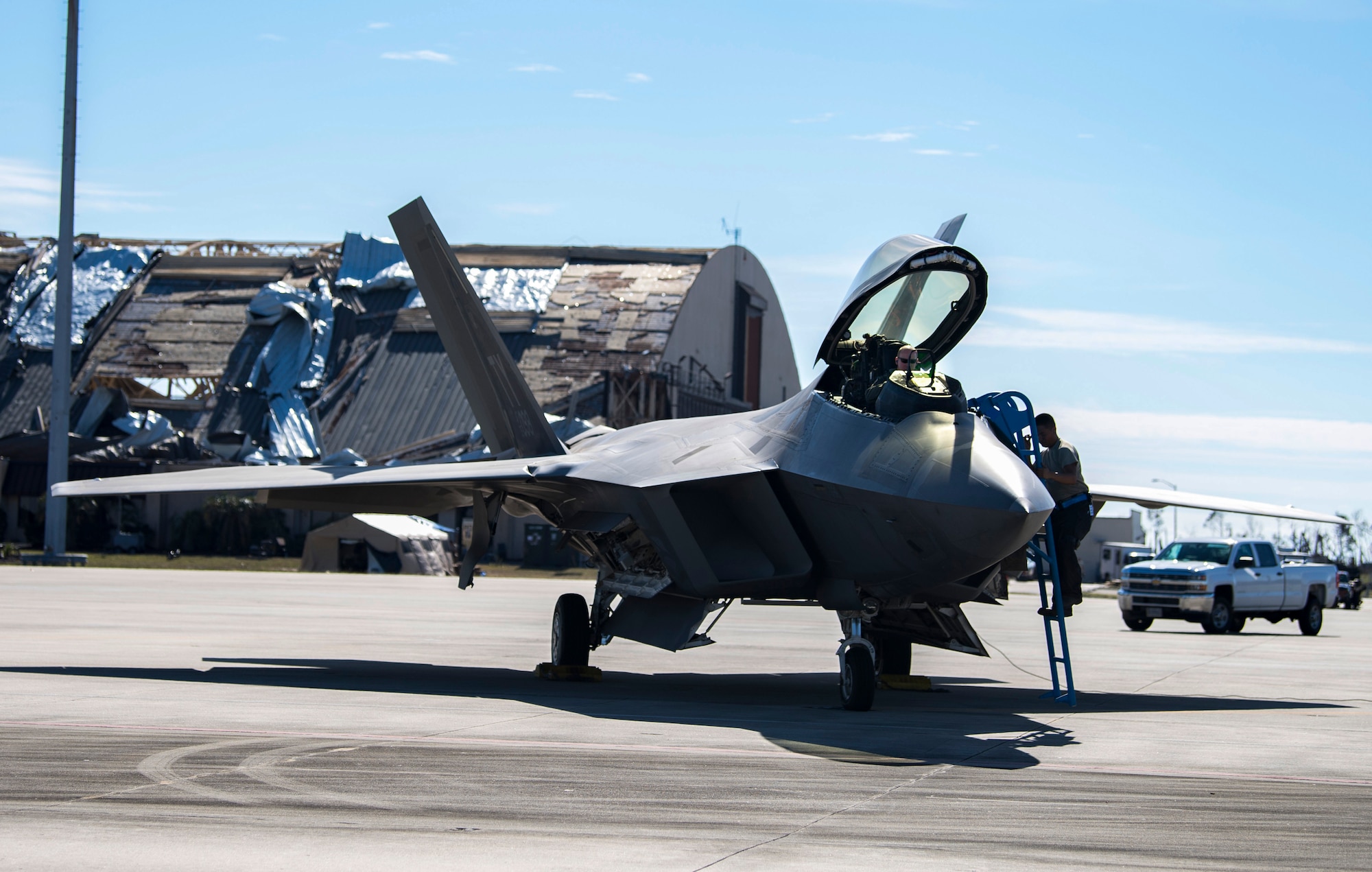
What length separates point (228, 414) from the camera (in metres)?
47.8

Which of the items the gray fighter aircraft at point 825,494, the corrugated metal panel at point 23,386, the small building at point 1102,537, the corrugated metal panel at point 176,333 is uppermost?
the corrugated metal panel at point 176,333

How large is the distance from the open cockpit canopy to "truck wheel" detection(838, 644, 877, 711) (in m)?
2.50

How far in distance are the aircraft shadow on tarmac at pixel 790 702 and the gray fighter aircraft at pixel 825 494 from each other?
0.58m

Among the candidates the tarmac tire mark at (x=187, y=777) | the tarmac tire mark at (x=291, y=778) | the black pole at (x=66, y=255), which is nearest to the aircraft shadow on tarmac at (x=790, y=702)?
the tarmac tire mark at (x=291, y=778)

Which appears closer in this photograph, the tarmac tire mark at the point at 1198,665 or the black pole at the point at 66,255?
the tarmac tire mark at the point at 1198,665

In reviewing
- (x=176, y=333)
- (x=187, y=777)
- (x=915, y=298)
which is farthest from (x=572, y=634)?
Result: (x=176, y=333)

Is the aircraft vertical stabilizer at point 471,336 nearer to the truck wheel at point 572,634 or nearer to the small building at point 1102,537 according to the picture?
the truck wheel at point 572,634

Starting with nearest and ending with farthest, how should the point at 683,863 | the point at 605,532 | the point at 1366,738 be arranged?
the point at 683,863, the point at 1366,738, the point at 605,532

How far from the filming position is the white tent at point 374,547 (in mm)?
39281

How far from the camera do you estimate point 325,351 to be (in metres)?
49.5

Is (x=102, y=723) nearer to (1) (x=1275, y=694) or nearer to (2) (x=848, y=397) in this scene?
(2) (x=848, y=397)

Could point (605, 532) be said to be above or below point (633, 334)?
below

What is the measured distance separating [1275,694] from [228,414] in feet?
135

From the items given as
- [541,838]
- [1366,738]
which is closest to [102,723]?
[541,838]
